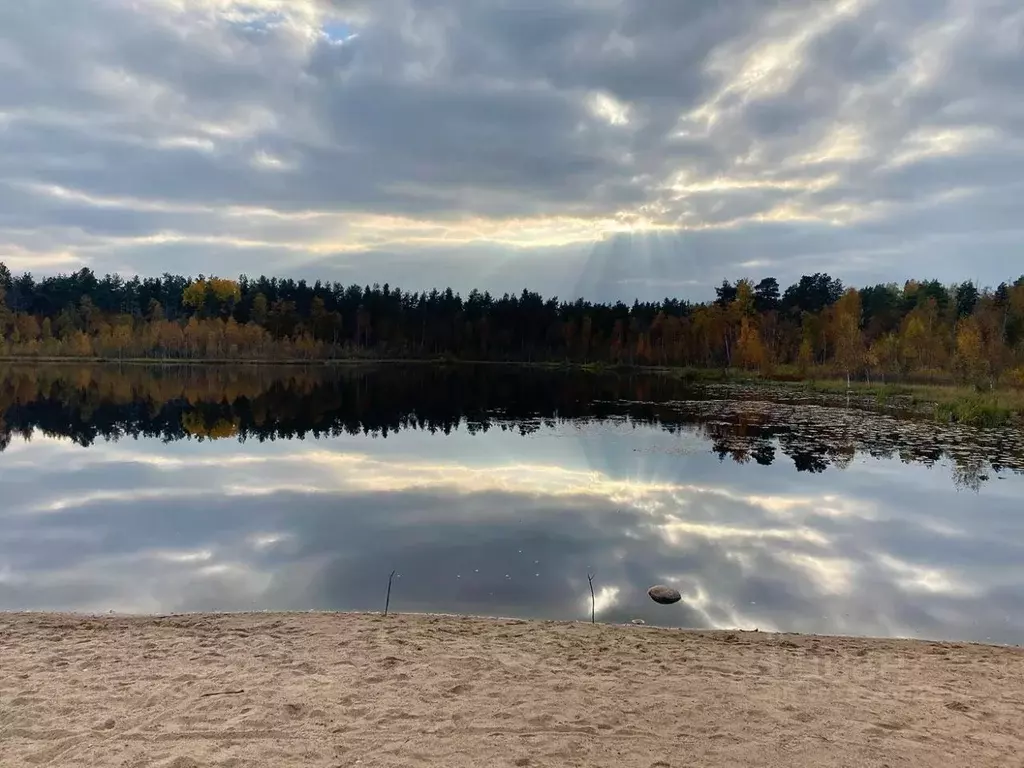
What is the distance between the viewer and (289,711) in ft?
18.0

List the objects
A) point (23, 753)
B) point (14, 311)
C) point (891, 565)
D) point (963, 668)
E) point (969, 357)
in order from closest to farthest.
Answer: point (23, 753) → point (963, 668) → point (891, 565) → point (969, 357) → point (14, 311)

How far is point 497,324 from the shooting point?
119 metres

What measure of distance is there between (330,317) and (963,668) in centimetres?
11027

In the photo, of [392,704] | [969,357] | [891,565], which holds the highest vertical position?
[969,357]

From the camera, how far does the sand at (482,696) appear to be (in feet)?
16.3

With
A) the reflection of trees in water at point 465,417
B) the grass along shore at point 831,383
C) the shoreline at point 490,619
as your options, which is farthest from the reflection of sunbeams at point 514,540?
the grass along shore at point 831,383

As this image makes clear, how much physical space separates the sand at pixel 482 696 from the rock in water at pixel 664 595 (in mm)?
1583

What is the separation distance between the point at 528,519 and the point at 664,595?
501cm

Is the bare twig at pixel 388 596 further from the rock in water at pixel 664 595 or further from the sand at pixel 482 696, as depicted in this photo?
the rock in water at pixel 664 595

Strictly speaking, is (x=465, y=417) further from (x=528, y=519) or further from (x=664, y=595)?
(x=664, y=595)

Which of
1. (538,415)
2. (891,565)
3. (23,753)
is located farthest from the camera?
(538,415)

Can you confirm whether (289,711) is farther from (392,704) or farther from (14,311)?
(14,311)

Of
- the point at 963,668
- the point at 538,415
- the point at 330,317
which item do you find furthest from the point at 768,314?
the point at 963,668

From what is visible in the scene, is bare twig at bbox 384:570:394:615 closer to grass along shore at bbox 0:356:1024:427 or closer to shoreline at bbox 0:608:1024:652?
shoreline at bbox 0:608:1024:652
